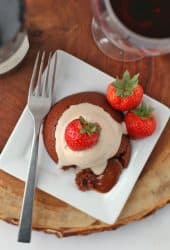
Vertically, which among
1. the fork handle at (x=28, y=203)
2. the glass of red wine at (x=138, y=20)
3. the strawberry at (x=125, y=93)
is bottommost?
the fork handle at (x=28, y=203)

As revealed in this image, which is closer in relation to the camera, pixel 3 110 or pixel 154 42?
pixel 154 42

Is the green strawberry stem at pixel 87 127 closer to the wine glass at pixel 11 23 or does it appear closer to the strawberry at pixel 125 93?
the strawberry at pixel 125 93

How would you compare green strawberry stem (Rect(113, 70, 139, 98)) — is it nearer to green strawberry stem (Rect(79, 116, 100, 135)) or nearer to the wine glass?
green strawberry stem (Rect(79, 116, 100, 135))

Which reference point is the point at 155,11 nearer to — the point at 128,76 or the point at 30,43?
the point at 128,76

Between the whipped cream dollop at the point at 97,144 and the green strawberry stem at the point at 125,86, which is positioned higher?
the green strawberry stem at the point at 125,86

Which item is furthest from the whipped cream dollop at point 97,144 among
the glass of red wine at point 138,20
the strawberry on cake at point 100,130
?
the glass of red wine at point 138,20

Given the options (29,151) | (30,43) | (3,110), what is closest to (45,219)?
(29,151)

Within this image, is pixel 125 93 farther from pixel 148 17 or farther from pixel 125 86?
pixel 148 17

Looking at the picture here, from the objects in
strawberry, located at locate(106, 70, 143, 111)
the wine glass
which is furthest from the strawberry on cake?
the wine glass
